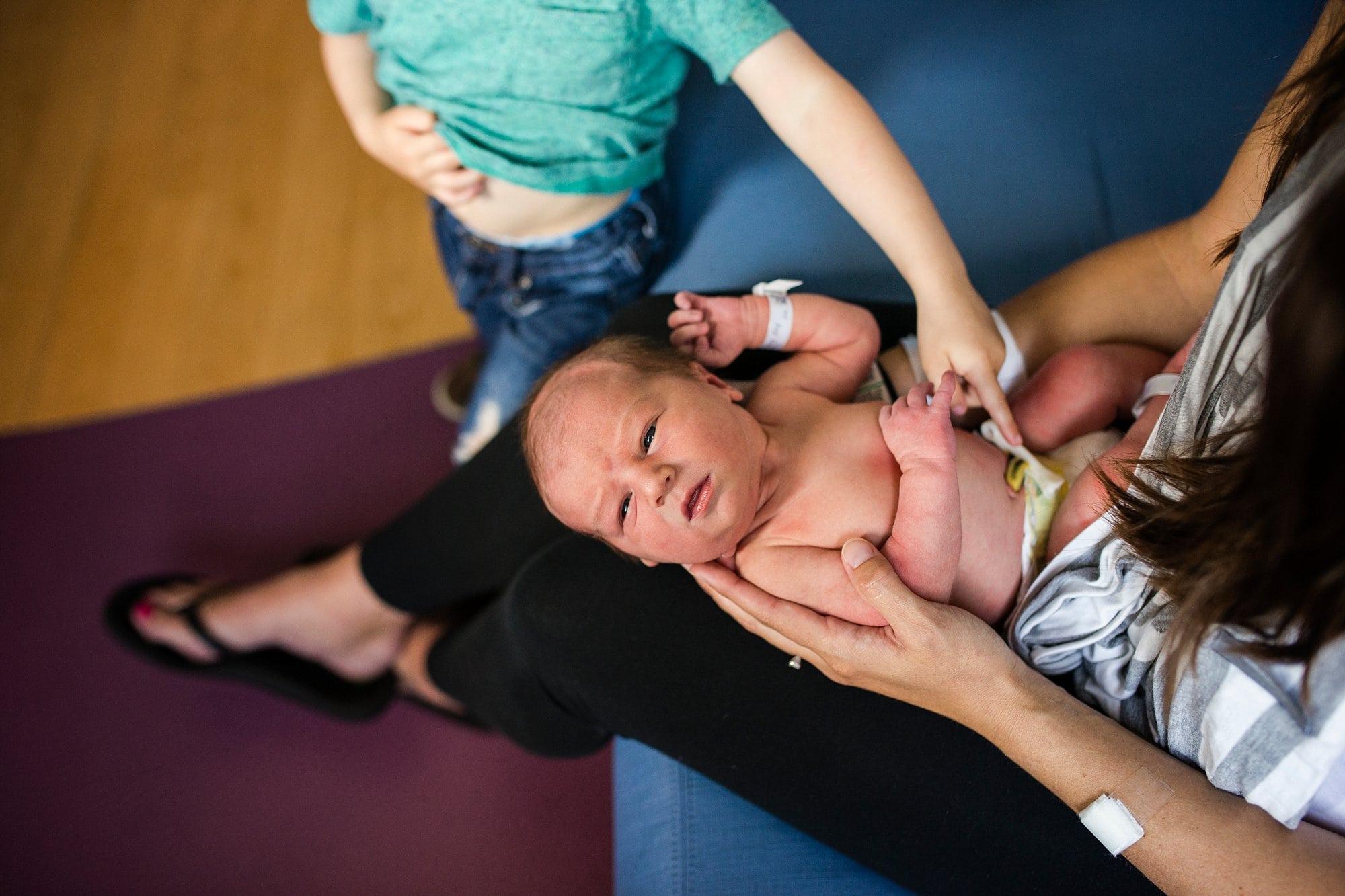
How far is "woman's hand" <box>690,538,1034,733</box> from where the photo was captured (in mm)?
782

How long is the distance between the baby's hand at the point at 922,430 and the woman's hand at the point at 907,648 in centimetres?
10

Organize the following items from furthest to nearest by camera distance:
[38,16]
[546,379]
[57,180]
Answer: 1. [38,16]
2. [57,180]
3. [546,379]

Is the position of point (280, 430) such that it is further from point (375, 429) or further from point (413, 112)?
point (413, 112)

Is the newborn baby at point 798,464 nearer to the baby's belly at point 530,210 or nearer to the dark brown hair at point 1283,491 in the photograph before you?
the dark brown hair at point 1283,491

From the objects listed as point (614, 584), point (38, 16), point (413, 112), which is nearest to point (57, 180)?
point (38, 16)

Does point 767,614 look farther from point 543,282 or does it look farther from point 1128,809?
point 543,282

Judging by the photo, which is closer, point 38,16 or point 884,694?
point 884,694

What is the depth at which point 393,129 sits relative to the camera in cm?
114

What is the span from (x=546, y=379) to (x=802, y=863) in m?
0.59

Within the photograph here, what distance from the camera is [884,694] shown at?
2.81ft

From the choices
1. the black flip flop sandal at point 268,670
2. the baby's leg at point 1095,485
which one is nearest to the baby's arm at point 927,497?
the baby's leg at point 1095,485

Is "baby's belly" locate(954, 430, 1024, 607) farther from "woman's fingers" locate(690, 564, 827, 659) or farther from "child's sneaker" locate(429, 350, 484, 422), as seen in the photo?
"child's sneaker" locate(429, 350, 484, 422)

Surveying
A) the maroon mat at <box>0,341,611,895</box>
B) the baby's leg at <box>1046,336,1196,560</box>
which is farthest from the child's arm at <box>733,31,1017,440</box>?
the maroon mat at <box>0,341,611,895</box>

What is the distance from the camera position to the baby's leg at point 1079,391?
965mm
